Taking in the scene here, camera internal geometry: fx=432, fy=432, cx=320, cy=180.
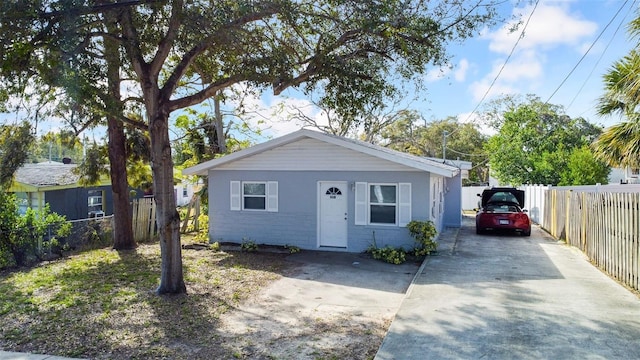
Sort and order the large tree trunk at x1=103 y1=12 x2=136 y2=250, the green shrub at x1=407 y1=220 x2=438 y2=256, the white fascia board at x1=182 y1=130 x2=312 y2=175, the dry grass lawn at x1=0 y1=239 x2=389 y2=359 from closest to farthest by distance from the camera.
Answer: the dry grass lawn at x1=0 y1=239 x2=389 y2=359
the green shrub at x1=407 y1=220 x2=438 y2=256
the white fascia board at x1=182 y1=130 x2=312 y2=175
the large tree trunk at x1=103 y1=12 x2=136 y2=250

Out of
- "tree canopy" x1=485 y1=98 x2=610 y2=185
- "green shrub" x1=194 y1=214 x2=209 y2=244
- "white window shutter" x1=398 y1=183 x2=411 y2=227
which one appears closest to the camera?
"white window shutter" x1=398 y1=183 x2=411 y2=227

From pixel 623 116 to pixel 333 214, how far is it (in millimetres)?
8324

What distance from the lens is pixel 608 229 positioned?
9.14 meters

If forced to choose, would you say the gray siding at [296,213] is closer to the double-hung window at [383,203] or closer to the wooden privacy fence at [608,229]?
the double-hung window at [383,203]

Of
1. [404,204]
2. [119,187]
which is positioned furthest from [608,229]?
[119,187]

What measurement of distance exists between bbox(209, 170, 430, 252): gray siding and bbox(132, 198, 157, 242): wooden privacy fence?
295 centimetres

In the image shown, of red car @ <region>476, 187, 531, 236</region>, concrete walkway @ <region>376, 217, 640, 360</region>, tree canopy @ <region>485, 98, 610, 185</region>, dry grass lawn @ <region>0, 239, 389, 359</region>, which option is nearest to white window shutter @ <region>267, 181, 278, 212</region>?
dry grass lawn @ <region>0, 239, 389, 359</region>

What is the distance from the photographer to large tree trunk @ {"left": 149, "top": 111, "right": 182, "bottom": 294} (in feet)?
26.5

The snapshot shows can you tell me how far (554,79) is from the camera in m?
20.3

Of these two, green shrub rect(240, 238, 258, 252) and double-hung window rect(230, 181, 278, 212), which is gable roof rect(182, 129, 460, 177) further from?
green shrub rect(240, 238, 258, 252)

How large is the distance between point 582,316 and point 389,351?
10.6 ft

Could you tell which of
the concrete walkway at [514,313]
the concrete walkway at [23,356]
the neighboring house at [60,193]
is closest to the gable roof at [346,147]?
the concrete walkway at [514,313]

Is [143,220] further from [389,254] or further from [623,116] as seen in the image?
[623,116]

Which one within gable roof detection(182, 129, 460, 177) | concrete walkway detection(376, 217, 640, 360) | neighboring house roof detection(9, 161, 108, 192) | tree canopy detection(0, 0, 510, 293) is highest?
tree canopy detection(0, 0, 510, 293)
